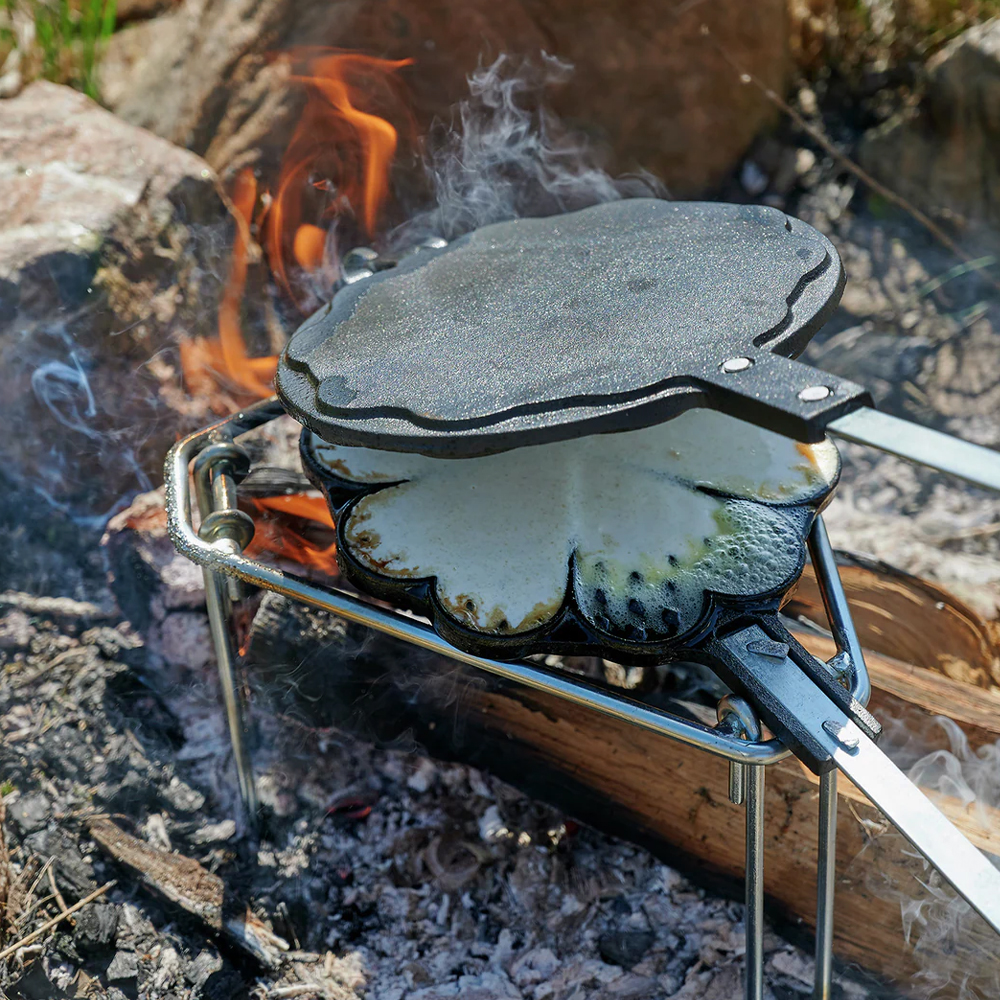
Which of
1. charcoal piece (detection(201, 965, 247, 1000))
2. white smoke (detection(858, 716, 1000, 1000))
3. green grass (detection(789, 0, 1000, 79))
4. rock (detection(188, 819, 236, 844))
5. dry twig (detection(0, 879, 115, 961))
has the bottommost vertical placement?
charcoal piece (detection(201, 965, 247, 1000))

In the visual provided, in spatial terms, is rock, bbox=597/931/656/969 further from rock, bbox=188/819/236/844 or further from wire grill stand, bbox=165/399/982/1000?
rock, bbox=188/819/236/844

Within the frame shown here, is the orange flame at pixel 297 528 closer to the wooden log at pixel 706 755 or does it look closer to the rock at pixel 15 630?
the wooden log at pixel 706 755

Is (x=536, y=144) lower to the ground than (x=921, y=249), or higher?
higher

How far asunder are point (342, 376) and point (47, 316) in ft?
4.22

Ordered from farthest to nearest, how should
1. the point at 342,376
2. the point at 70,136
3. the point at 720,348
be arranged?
the point at 70,136 < the point at 342,376 < the point at 720,348

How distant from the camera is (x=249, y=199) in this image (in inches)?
112

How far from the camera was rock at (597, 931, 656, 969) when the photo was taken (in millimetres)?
1786

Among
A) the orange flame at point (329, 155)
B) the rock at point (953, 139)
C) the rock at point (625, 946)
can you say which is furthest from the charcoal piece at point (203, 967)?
the rock at point (953, 139)

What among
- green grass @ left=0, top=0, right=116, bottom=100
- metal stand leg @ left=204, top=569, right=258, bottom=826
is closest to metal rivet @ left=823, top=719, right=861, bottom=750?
metal stand leg @ left=204, top=569, right=258, bottom=826

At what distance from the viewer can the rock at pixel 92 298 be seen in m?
2.22

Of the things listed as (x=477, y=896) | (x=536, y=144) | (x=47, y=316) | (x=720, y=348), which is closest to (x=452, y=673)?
(x=477, y=896)

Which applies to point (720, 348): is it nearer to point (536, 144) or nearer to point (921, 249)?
point (536, 144)

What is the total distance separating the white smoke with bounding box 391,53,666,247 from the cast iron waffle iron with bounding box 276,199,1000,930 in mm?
1484

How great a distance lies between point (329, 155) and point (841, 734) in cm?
245
